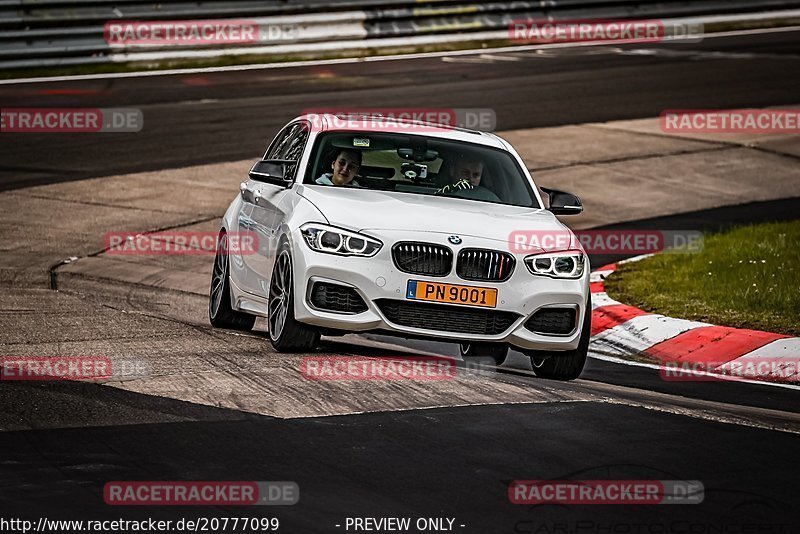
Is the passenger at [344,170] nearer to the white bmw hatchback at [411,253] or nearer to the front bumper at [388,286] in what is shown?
the white bmw hatchback at [411,253]

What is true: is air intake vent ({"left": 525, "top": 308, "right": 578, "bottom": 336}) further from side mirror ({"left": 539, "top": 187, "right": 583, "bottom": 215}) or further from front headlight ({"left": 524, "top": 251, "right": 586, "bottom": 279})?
side mirror ({"left": 539, "top": 187, "right": 583, "bottom": 215})

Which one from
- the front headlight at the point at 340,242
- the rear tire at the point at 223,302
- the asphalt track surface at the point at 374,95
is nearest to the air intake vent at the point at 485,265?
the front headlight at the point at 340,242

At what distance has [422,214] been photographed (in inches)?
370

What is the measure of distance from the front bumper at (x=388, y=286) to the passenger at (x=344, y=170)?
973 mm

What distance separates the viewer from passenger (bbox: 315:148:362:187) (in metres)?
10.2

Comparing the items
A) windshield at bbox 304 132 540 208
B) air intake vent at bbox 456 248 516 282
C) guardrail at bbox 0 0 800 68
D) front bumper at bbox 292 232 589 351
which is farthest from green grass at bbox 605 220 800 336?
guardrail at bbox 0 0 800 68

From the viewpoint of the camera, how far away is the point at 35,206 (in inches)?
654

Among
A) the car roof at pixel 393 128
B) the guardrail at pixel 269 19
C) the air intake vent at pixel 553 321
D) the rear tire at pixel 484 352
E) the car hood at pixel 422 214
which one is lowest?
the rear tire at pixel 484 352

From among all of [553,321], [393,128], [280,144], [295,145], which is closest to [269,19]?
[280,144]

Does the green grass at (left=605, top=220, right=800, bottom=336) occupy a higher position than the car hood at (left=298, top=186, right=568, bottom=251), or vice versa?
the car hood at (left=298, top=186, right=568, bottom=251)

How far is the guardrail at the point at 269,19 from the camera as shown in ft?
81.1

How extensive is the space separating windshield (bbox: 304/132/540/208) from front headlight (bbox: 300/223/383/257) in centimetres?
99

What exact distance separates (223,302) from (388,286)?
2.40 meters

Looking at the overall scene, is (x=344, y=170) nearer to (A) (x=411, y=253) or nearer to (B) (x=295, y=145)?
(B) (x=295, y=145)
